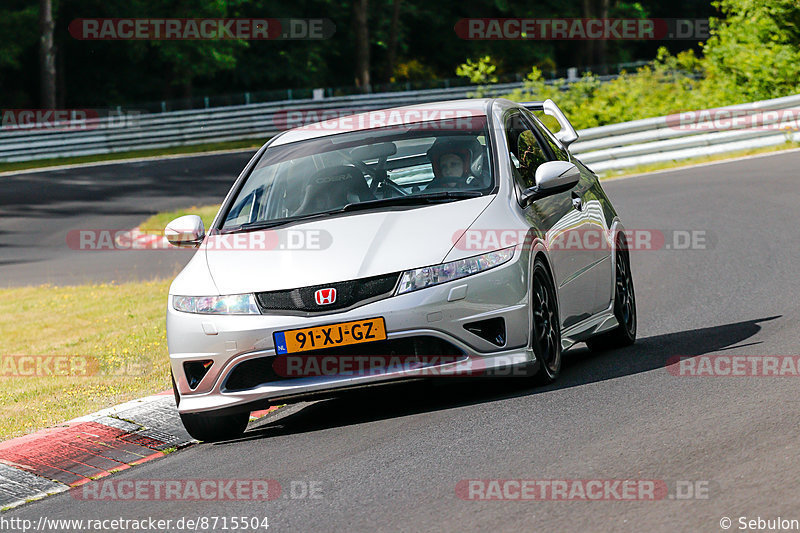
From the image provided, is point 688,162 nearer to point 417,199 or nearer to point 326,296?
point 417,199

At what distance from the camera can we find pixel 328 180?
7.66 meters

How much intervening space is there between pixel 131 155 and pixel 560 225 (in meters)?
35.6

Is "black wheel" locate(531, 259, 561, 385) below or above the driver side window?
below

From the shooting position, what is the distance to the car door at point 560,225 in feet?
24.3

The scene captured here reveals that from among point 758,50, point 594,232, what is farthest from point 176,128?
point 594,232

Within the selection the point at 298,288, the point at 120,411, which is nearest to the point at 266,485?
the point at 298,288

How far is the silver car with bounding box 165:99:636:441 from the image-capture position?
21.2ft

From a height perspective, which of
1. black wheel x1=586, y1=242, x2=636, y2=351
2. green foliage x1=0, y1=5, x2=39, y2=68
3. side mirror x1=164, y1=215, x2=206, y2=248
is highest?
green foliage x1=0, y1=5, x2=39, y2=68

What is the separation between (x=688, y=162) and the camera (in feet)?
69.5

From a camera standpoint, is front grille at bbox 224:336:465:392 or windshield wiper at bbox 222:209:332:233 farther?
windshield wiper at bbox 222:209:332:233

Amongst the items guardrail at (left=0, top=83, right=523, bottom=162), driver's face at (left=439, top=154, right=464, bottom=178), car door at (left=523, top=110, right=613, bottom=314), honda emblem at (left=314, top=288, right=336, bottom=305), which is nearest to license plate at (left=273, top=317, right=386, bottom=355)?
honda emblem at (left=314, top=288, right=336, bottom=305)

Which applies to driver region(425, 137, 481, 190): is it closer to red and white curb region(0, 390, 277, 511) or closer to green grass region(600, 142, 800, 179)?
red and white curb region(0, 390, 277, 511)

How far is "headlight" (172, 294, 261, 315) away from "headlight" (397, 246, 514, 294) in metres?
0.78

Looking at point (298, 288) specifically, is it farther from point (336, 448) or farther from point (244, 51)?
point (244, 51)
